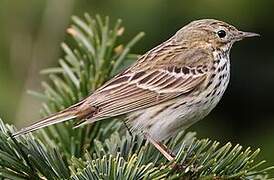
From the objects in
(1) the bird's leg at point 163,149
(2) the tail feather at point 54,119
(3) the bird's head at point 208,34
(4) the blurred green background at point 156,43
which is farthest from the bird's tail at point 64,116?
(4) the blurred green background at point 156,43

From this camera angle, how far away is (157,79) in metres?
4.72

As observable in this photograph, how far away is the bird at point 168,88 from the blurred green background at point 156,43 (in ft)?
1.66

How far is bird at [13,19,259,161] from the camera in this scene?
446 centimetres

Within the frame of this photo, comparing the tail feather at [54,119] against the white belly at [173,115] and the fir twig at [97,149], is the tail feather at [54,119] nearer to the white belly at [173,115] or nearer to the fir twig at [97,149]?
the fir twig at [97,149]

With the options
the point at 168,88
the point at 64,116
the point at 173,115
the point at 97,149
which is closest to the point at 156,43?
the point at 168,88

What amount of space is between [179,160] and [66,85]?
3.37 feet

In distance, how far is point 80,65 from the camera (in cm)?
430

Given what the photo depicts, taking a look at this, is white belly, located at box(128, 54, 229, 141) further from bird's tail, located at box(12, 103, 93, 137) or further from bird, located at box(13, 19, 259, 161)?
bird's tail, located at box(12, 103, 93, 137)

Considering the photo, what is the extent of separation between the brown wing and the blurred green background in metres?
0.71

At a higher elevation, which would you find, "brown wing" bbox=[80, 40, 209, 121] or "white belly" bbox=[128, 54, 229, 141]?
"brown wing" bbox=[80, 40, 209, 121]

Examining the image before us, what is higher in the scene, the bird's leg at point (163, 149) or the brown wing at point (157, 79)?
the brown wing at point (157, 79)

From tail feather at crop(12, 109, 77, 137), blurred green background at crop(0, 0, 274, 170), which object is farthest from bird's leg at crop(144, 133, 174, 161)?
blurred green background at crop(0, 0, 274, 170)

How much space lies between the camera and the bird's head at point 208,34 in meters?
5.07

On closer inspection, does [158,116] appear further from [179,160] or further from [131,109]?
[179,160]
